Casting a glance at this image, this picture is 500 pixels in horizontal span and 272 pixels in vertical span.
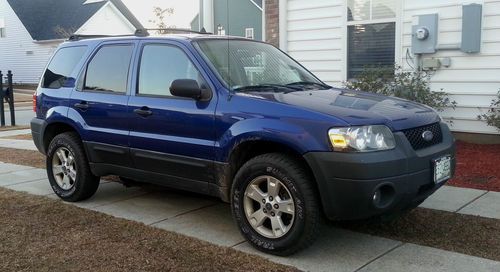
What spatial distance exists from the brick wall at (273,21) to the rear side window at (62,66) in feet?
15.6

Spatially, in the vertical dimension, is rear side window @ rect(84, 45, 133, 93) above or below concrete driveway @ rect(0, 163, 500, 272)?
above

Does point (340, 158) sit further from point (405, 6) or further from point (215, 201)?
point (405, 6)

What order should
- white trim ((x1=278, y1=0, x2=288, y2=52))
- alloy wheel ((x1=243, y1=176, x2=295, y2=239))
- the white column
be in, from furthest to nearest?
the white column < white trim ((x1=278, y1=0, x2=288, y2=52)) < alloy wheel ((x1=243, y1=176, x2=295, y2=239))

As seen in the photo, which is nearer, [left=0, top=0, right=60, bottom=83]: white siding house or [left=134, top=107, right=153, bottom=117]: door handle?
[left=134, top=107, right=153, bottom=117]: door handle

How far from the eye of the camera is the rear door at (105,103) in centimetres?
532

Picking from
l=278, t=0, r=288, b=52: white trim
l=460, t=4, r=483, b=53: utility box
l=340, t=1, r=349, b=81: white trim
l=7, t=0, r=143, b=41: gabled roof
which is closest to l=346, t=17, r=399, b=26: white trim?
l=340, t=1, r=349, b=81: white trim

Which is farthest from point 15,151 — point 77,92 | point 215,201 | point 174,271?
point 174,271

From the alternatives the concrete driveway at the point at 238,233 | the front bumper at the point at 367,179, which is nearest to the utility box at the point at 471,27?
the concrete driveway at the point at 238,233

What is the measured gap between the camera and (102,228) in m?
5.01

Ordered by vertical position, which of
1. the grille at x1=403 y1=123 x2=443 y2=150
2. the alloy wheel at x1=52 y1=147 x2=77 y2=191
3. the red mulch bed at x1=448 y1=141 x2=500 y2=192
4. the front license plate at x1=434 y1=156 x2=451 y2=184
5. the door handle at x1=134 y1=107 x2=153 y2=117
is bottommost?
the red mulch bed at x1=448 y1=141 x2=500 y2=192

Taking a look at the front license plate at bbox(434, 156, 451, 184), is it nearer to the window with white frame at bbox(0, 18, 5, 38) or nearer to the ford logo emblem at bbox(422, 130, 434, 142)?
the ford logo emblem at bbox(422, 130, 434, 142)

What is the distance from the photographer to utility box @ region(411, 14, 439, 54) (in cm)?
823

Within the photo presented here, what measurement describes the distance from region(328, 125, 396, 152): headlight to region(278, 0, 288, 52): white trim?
6.34 m

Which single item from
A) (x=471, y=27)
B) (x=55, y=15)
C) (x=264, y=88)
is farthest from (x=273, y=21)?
(x=55, y=15)
